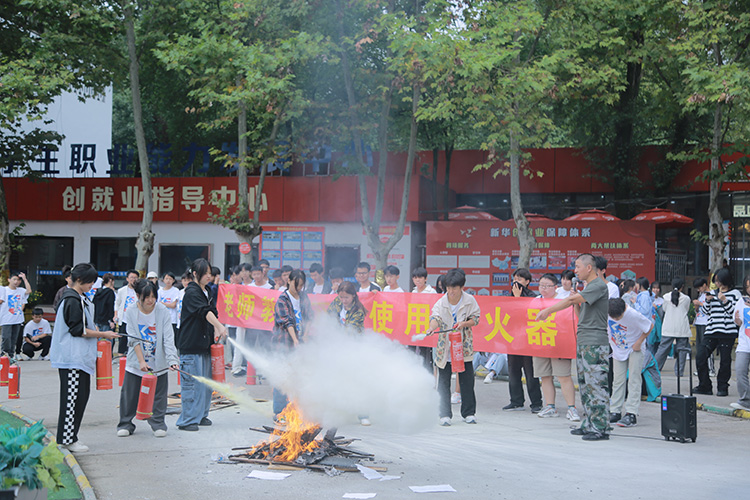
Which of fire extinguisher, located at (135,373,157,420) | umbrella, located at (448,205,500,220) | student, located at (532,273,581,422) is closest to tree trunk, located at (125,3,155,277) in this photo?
umbrella, located at (448,205,500,220)

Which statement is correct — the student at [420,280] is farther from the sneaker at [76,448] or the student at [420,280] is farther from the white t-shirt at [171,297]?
the sneaker at [76,448]

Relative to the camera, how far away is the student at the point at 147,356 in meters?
7.86

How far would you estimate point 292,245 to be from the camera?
23.3 metres

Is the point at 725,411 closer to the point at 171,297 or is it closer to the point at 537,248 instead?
the point at 171,297

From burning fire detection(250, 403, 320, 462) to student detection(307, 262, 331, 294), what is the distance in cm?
539

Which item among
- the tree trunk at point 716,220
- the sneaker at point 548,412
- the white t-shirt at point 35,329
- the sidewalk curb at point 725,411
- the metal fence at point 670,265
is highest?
the tree trunk at point 716,220

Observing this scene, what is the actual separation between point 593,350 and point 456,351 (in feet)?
5.01

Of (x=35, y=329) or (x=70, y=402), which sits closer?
(x=70, y=402)

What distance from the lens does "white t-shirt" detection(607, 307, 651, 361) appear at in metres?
8.60

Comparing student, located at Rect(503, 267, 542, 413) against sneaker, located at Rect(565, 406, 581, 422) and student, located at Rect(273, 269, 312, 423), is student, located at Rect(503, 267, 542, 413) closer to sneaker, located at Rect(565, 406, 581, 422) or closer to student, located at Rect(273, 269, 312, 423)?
sneaker, located at Rect(565, 406, 581, 422)

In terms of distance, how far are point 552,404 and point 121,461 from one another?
5.25 m

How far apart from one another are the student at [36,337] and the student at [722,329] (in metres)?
12.4

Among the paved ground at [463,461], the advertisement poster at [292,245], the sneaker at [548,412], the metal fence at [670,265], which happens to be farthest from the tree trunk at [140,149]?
the metal fence at [670,265]

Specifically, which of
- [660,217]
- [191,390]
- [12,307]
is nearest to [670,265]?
[660,217]
